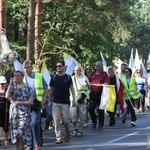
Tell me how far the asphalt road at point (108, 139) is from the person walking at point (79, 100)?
329mm

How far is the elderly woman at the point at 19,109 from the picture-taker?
10562 mm

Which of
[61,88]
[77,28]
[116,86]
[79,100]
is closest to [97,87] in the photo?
[79,100]

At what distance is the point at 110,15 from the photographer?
29.6 meters

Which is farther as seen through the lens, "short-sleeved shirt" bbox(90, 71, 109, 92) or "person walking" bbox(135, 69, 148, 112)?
"person walking" bbox(135, 69, 148, 112)

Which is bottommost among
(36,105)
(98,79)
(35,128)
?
(35,128)

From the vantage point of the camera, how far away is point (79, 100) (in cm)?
1520

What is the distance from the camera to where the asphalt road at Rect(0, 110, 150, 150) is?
12.5m

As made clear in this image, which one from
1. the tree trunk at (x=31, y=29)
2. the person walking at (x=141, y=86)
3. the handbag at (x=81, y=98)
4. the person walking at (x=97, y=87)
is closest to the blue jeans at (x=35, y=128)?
the handbag at (x=81, y=98)

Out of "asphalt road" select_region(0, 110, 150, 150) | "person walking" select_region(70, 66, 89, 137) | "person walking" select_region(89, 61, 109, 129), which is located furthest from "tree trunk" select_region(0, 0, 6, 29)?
"person walking" select_region(70, 66, 89, 137)

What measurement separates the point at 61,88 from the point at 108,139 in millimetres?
1838

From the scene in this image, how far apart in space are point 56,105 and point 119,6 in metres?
17.3

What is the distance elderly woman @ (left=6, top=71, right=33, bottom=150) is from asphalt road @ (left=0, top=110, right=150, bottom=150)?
1979 mm

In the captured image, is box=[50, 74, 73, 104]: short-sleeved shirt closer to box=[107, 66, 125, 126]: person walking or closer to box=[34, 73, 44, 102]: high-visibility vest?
box=[34, 73, 44, 102]: high-visibility vest

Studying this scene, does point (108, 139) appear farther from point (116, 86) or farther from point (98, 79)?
point (116, 86)
